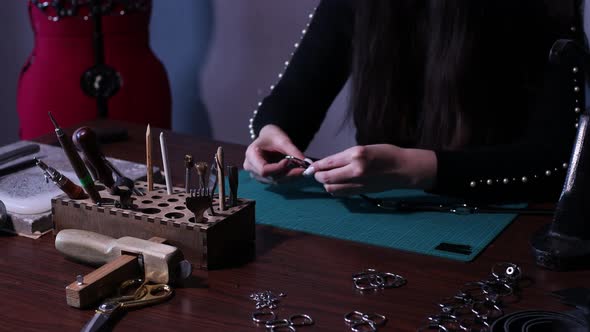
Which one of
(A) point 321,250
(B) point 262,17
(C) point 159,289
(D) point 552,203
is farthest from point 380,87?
(B) point 262,17

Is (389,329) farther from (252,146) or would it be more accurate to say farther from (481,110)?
(481,110)

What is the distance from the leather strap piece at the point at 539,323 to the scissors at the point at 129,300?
38cm

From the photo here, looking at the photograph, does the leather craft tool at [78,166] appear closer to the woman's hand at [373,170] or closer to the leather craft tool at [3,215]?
the leather craft tool at [3,215]

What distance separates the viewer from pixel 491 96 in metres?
1.50

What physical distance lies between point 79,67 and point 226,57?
1.94 ft

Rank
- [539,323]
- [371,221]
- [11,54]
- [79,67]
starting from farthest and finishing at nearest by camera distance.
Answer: [11,54] → [79,67] → [371,221] → [539,323]

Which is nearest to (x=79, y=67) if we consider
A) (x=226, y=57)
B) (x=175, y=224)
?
(x=226, y=57)

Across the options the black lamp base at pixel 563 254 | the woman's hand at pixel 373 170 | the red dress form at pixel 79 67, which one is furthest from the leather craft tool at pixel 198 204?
the red dress form at pixel 79 67

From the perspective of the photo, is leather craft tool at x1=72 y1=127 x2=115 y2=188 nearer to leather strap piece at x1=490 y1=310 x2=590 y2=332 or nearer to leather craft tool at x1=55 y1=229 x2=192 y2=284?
leather craft tool at x1=55 y1=229 x2=192 y2=284

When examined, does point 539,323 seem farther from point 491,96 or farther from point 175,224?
point 491,96

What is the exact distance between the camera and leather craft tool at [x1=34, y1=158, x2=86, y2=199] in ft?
3.40

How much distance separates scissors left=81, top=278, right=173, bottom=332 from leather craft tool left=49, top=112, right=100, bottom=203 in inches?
6.7

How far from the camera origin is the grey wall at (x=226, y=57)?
2.65 m

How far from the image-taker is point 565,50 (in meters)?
1.00
